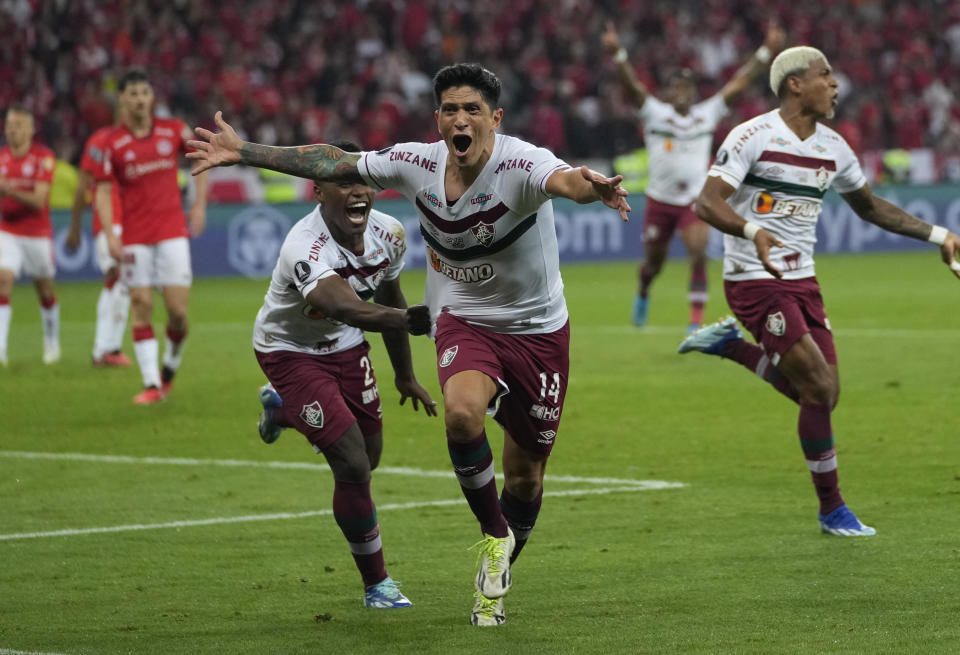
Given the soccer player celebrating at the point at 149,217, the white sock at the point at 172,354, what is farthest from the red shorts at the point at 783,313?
the white sock at the point at 172,354

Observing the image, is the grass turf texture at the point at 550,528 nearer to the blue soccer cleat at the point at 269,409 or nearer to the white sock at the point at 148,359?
the white sock at the point at 148,359

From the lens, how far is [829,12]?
120 feet

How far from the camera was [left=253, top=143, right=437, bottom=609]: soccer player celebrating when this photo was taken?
656 centimetres

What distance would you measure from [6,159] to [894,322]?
9.83 meters

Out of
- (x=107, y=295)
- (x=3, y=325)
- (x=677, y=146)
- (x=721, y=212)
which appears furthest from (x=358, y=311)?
(x=677, y=146)

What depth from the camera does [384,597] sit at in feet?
21.5

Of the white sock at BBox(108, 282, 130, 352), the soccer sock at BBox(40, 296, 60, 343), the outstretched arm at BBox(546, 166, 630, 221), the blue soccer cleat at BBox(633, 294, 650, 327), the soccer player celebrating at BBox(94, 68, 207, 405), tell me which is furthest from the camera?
the blue soccer cleat at BBox(633, 294, 650, 327)

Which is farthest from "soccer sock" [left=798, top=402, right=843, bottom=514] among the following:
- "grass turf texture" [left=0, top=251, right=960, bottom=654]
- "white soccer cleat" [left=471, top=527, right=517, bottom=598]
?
"white soccer cleat" [left=471, top=527, right=517, bottom=598]

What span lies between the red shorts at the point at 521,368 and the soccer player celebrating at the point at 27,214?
33.6ft

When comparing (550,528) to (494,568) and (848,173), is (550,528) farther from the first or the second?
(848,173)

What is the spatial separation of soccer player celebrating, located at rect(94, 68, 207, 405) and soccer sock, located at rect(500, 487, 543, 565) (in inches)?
253

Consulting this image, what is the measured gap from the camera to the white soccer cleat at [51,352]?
16.1 m

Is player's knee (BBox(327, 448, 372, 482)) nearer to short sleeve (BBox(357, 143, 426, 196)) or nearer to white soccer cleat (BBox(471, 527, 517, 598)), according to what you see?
white soccer cleat (BBox(471, 527, 517, 598))

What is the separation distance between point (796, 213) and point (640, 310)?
9.19 metres
